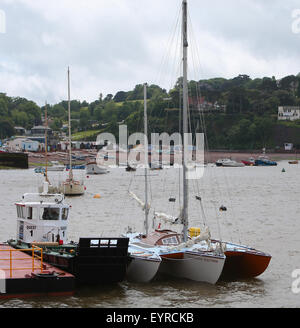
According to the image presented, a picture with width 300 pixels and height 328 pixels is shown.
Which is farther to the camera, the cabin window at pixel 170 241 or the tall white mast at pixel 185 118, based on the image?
the cabin window at pixel 170 241

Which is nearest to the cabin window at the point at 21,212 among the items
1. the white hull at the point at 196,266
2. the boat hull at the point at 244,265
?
the white hull at the point at 196,266

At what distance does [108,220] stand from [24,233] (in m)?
20.1

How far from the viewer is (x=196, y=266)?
28.0 meters

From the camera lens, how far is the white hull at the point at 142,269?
27469 mm

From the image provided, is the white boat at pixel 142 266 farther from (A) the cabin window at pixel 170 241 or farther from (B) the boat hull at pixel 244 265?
(B) the boat hull at pixel 244 265

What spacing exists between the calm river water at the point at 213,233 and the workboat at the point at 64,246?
1.02 metres

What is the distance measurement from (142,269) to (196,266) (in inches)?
102

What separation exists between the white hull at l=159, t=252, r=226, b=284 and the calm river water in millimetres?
439

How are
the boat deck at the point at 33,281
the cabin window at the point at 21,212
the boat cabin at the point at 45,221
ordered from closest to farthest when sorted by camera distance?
the boat deck at the point at 33,281 → the boat cabin at the point at 45,221 → the cabin window at the point at 21,212

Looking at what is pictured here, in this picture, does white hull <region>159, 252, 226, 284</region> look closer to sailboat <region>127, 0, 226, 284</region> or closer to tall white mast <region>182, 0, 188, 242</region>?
sailboat <region>127, 0, 226, 284</region>

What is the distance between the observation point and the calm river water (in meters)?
25.7

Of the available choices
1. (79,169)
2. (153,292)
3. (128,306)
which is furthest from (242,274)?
(79,169)

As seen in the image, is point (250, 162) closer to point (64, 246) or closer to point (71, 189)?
point (71, 189)

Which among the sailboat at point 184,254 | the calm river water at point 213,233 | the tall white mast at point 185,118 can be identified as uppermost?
the tall white mast at point 185,118
